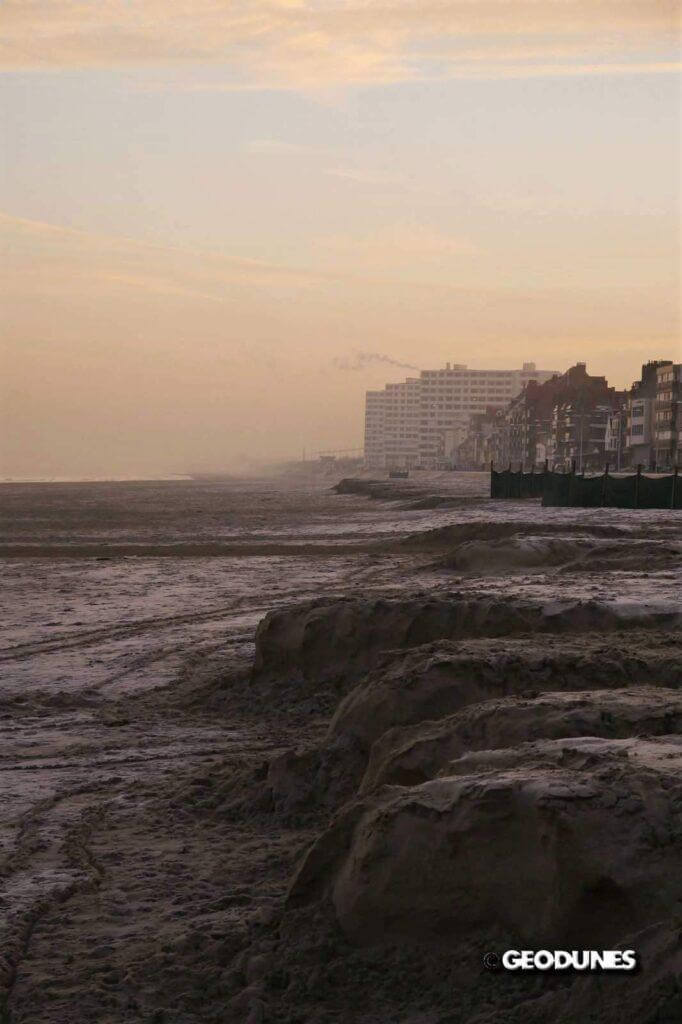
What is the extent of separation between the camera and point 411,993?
4262 millimetres

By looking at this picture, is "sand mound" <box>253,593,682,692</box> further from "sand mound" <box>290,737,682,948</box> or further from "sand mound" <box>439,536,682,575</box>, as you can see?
"sand mound" <box>439,536,682,575</box>

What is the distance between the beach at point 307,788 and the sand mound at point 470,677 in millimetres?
16

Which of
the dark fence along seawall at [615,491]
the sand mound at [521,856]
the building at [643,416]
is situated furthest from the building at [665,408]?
the sand mound at [521,856]

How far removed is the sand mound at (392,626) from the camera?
10320 millimetres

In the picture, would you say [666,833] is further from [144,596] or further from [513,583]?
[144,596]

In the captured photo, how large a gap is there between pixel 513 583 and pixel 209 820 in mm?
9358

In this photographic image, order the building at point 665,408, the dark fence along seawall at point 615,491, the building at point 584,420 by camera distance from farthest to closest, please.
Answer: the building at point 584,420 → the building at point 665,408 → the dark fence along seawall at point 615,491

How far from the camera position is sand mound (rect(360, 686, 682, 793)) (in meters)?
5.94

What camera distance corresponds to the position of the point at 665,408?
10825 centimetres

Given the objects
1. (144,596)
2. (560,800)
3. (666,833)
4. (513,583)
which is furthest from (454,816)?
(144,596)

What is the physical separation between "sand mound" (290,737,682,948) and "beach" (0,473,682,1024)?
1 cm

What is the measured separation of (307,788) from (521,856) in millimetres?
2614

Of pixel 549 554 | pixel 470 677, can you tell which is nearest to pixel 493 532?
pixel 549 554

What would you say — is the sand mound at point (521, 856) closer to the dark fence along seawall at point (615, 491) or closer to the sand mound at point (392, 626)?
the sand mound at point (392, 626)
